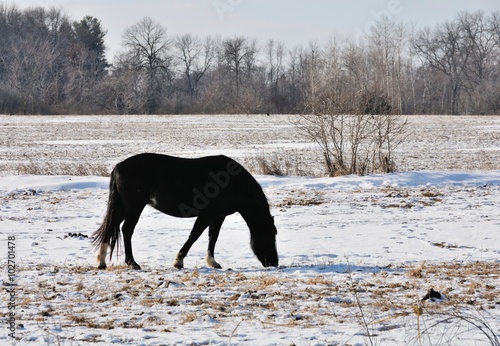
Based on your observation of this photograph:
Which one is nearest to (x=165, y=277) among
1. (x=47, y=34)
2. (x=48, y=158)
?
(x=48, y=158)

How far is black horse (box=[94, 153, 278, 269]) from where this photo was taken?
794 cm

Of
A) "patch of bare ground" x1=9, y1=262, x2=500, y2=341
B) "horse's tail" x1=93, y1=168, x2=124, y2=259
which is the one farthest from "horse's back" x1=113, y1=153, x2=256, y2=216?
"patch of bare ground" x1=9, y1=262, x2=500, y2=341

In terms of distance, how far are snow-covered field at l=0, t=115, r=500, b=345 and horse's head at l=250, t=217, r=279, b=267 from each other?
157 mm

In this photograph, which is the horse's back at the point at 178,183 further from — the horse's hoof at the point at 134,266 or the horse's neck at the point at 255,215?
the horse's hoof at the point at 134,266

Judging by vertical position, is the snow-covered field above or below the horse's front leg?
below

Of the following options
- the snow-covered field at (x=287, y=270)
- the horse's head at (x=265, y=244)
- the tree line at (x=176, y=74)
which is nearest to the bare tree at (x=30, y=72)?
the tree line at (x=176, y=74)

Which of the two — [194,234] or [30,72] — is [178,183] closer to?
[194,234]

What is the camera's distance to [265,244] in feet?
26.6

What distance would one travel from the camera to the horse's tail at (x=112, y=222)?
7.98 metres

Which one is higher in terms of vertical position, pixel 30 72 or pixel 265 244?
pixel 30 72

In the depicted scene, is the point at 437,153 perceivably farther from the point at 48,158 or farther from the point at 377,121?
the point at 48,158

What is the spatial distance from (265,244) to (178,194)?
1.35m

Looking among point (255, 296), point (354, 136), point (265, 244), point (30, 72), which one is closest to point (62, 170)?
point (354, 136)

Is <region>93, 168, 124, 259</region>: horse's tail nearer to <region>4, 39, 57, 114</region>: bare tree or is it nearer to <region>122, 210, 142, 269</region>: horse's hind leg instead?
<region>122, 210, 142, 269</region>: horse's hind leg
